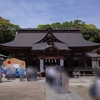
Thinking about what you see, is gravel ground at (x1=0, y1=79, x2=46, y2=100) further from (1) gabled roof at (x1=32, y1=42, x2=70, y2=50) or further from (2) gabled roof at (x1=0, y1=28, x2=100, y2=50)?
(2) gabled roof at (x1=0, y1=28, x2=100, y2=50)

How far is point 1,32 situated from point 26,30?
14168 millimetres

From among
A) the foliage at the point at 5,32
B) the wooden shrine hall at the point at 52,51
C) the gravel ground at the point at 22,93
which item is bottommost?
the gravel ground at the point at 22,93

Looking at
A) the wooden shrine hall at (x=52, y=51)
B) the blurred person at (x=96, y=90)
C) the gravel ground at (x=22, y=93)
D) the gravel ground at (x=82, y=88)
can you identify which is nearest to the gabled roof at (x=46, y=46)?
the wooden shrine hall at (x=52, y=51)

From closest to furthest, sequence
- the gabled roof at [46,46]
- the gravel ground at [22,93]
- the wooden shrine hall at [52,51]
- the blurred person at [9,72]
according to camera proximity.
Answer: the gravel ground at [22,93]
the blurred person at [9,72]
the gabled roof at [46,46]
the wooden shrine hall at [52,51]

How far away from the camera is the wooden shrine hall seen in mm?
28625

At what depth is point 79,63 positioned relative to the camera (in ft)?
101

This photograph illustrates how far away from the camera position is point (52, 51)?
28844 millimetres

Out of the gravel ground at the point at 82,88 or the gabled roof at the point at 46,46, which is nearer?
the gravel ground at the point at 82,88

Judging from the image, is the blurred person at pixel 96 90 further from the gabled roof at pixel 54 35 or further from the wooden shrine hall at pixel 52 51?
the gabled roof at pixel 54 35

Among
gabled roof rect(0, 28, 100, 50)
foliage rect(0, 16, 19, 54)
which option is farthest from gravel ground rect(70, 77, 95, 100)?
foliage rect(0, 16, 19, 54)

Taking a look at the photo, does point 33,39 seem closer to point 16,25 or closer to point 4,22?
point 4,22

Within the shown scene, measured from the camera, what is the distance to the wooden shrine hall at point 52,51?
28625 mm

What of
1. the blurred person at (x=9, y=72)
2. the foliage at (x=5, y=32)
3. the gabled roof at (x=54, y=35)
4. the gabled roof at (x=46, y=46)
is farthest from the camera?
the foliage at (x=5, y=32)

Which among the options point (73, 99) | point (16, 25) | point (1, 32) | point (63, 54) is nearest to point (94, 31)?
point (16, 25)
